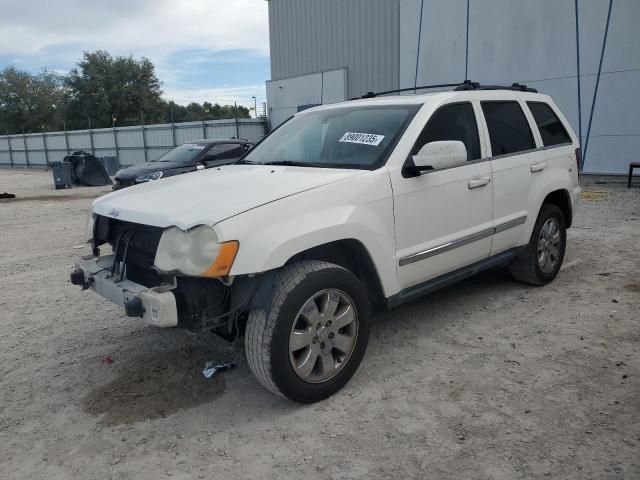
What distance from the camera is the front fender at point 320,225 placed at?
2811 mm

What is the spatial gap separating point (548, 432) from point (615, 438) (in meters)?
0.32

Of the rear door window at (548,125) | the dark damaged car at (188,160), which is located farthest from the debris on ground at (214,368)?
the dark damaged car at (188,160)

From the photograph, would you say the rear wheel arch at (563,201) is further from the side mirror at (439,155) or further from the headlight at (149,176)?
the headlight at (149,176)

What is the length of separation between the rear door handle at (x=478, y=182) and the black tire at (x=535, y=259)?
3.21 feet

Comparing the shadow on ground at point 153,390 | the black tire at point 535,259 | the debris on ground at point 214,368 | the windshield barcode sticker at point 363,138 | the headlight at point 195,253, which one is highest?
the windshield barcode sticker at point 363,138

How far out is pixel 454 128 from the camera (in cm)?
409

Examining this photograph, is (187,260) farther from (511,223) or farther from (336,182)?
(511,223)

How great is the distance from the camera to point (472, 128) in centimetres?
426

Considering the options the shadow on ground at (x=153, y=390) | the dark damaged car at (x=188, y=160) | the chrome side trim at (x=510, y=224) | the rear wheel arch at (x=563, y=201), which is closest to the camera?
the shadow on ground at (x=153, y=390)

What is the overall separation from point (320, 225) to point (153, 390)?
155cm

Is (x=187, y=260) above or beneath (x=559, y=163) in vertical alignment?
beneath

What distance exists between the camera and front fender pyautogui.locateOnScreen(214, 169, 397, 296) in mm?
2811

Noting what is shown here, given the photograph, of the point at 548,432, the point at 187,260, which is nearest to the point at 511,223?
the point at 548,432

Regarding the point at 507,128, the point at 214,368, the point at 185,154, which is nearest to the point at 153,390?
the point at 214,368
